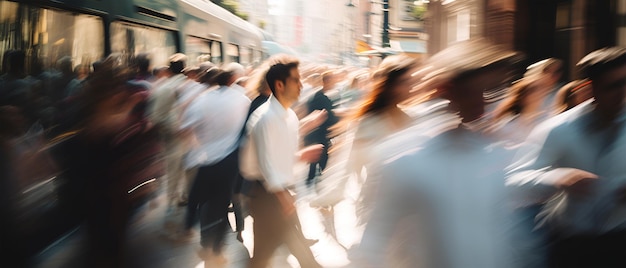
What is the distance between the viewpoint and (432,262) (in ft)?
7.95

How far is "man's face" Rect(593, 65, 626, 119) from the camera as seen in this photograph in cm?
314

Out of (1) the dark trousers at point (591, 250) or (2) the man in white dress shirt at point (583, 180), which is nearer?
(2) the man in white dress shirt at point (583, 180)

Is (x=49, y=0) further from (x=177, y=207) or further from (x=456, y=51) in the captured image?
(x=456, y=51)

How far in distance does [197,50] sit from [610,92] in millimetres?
8446

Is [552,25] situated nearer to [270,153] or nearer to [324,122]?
[324,122]

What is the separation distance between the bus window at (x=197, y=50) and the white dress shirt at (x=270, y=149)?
6034mm

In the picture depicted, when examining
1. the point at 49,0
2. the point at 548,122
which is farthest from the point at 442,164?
the point at 49,0

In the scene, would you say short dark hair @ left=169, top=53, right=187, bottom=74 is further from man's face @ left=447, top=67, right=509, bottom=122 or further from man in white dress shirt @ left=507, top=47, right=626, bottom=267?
man's face @ left=447, top=67, right=509, bottom=122

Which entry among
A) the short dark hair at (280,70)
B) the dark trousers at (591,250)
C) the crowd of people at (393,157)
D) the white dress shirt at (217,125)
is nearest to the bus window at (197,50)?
the crowd of people at (393,157)

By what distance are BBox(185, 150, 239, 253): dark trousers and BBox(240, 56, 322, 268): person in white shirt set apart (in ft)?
4.08

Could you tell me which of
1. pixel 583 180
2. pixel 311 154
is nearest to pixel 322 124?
pixel 311 154

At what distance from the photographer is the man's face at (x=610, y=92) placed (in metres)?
3.14

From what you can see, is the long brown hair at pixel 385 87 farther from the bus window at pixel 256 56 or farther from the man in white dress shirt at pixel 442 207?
the bus window at pixel 256 56

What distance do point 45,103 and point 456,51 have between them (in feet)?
11.6
